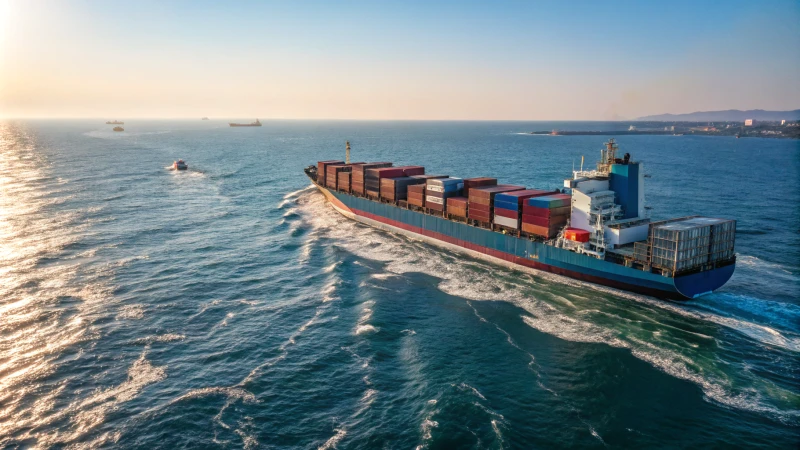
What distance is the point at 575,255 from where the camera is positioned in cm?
5672

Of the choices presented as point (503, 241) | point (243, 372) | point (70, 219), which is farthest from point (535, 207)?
point (70, 219)

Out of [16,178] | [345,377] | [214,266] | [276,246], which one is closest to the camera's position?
[345,377]

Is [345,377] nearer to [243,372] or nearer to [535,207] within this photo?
[243,372]

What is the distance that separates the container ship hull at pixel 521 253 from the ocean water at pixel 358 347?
1.67 metres

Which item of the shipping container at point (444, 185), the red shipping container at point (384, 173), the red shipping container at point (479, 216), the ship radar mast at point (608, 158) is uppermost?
the ship radar mast at point (608, 158)

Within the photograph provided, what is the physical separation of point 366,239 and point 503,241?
23873mm

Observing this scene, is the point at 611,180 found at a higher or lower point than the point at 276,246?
higher

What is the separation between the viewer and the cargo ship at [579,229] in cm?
4981

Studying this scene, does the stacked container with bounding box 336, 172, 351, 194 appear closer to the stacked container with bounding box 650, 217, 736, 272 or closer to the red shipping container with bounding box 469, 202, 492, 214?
the red shipping container with bounding box 469, 202, 492, 214

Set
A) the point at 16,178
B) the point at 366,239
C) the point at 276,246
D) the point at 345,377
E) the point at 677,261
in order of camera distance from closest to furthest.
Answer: the point at 345,377 < the point at 677,261 < the point at 276,246 < the point at 366,239 < the point at 16,178

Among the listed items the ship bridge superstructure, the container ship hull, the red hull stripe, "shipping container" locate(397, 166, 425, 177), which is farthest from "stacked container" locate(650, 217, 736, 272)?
"shipping container" locate(397, 166, 425, 177)

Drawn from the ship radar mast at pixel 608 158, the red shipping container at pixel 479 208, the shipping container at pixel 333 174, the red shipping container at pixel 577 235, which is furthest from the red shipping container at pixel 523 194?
the shipping container at pixel 333 174

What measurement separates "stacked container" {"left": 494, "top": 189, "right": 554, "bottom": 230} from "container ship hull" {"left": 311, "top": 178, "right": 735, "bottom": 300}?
2.06m

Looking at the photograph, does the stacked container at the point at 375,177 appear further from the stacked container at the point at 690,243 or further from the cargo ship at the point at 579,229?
the stacked container at the point at 690,243
